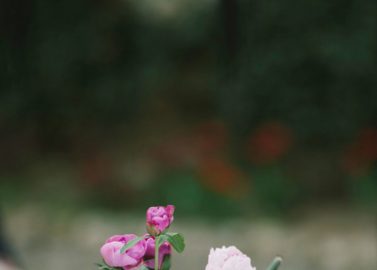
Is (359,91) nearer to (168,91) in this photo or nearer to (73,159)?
(168,91)

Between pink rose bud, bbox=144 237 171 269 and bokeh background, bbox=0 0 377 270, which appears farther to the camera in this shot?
bokeh background, bbox=0 0 377 270

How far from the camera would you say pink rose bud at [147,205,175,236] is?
0.64 metres

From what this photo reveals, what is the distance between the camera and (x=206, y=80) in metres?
3.60

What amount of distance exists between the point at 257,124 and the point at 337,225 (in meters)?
0.46

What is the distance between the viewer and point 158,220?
644 mm

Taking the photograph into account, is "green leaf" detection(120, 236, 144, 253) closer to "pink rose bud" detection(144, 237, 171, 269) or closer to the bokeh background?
"pink rose bud" detection(144, 237, 171, 269)

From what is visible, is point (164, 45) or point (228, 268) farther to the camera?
point (164, 45)

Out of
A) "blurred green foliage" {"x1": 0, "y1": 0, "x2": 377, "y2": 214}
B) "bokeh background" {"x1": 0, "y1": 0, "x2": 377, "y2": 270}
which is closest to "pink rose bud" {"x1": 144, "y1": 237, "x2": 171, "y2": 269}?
"bokeh background" {"x1": 0, "y1": 0, "x2": 377, "y2": 270}

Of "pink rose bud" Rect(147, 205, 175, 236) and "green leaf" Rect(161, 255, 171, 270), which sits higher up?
"pink rose bud" Rect(147, 205, 175, 236)

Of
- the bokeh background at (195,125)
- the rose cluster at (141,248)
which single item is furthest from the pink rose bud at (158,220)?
the bokeh background at (195,125)

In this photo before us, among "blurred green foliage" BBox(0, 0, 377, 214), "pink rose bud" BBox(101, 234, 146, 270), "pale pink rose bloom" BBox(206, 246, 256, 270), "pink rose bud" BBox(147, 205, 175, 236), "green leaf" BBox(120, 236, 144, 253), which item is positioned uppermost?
"blurred green foliage" BBox(0, 0, 377, 214)

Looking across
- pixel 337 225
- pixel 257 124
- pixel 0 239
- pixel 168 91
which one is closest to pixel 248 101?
pixel 257 124

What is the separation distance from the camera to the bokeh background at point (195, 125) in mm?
3420

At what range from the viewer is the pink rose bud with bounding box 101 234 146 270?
63cm
